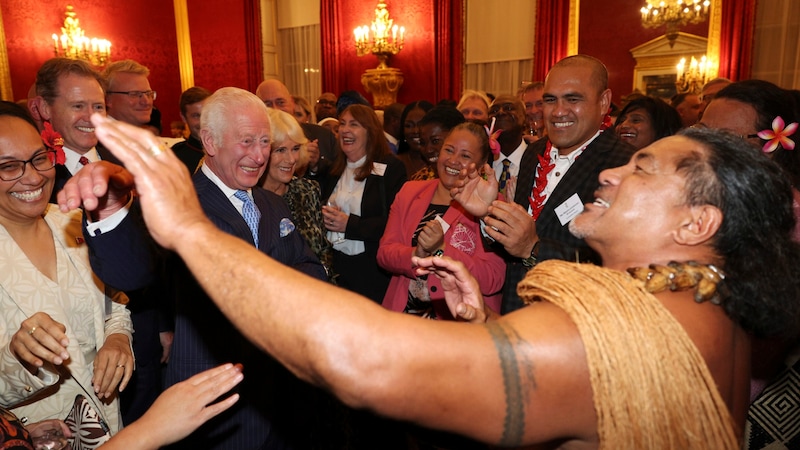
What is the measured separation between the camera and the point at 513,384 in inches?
40.4

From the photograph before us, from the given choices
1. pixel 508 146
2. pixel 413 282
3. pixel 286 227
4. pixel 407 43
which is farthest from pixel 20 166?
pixel 407 43

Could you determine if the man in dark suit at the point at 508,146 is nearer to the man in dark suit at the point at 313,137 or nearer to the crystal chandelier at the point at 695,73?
the man in dark suit at the point at 313,137

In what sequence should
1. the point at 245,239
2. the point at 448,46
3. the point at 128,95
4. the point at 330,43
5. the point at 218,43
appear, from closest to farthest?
the point at 245,239
the point at 128,95
the point at 448,46
the point at 330,43
the point at 218,43

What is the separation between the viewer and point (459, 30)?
11.4 m

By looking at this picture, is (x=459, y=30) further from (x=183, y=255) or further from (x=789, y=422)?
(x=183, y=255)

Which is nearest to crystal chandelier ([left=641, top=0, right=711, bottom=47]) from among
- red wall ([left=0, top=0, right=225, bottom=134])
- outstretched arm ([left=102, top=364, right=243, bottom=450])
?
outstretched arm ([left=102, top=364, right=243, bottom=450])

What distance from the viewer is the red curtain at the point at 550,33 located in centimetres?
1031

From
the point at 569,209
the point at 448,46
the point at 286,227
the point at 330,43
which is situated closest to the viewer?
the point at 286,227

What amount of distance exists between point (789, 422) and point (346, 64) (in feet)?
40.6

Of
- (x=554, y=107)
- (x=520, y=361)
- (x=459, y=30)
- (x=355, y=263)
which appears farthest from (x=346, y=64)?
(x=520, y=361)

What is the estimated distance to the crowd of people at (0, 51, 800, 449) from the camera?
100cm

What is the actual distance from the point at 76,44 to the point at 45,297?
12155 mm

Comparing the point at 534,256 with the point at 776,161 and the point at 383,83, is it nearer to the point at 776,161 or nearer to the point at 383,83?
the point at 776,161

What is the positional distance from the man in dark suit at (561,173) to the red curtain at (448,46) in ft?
29.1
